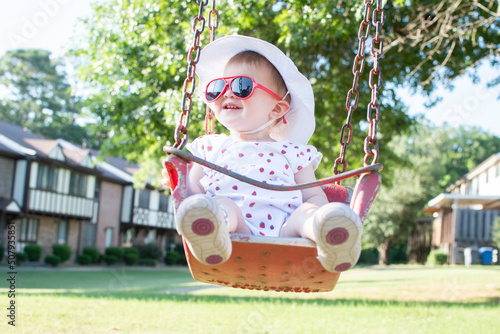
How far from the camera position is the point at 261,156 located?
2.75m

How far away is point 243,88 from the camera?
2643mm

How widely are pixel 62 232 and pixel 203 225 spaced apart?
25.6m

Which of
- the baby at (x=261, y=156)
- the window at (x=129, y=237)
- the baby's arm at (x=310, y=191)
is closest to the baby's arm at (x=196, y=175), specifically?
the baby at (x=261, y=156)

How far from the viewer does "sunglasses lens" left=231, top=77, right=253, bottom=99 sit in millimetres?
2639

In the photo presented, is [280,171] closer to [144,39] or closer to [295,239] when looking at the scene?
[295,239]

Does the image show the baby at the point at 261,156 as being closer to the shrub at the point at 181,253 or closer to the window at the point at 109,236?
the window at the point at 109,236

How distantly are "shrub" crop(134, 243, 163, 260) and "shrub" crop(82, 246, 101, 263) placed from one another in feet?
12.6

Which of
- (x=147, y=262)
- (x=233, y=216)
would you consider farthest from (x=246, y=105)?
(x=147, y=262)

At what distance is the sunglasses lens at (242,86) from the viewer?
8.66ft

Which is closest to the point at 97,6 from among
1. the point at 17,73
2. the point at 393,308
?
the point at 393,308

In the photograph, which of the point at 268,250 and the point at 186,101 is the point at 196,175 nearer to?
the point at 186,101

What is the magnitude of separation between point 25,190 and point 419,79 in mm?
17761

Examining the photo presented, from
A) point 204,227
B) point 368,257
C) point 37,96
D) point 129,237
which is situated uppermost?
point 37,96

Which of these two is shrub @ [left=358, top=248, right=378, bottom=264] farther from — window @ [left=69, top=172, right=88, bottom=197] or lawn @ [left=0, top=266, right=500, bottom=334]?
lawn @ [left=0, top=266, right=500, bottom=334]
